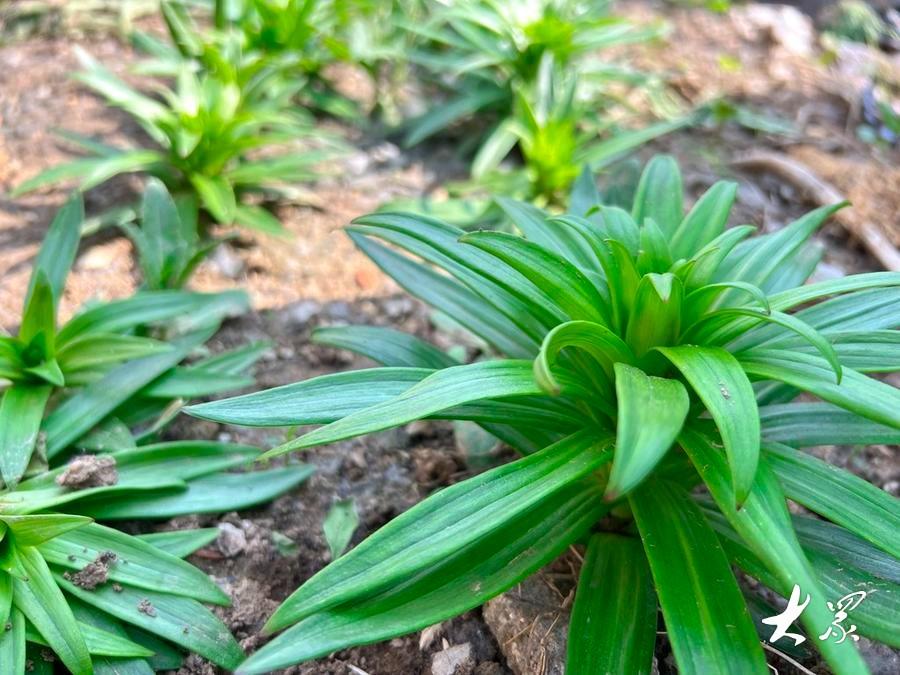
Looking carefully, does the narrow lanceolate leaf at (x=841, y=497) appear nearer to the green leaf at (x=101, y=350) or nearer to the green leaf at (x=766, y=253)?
the green leaf at (x=766, y=253)

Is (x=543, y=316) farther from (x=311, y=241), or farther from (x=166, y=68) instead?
(x=166, y=68)

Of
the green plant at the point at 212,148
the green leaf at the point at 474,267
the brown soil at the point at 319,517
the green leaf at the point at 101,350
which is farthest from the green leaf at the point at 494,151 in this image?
the green leaf at the point at 101,350

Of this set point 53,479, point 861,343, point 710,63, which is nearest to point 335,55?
point 710,63

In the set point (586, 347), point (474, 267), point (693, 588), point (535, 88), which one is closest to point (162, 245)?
point (474, 267)

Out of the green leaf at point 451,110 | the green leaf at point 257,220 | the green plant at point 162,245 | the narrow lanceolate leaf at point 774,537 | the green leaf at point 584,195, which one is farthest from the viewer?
the green leaf at point 451,110

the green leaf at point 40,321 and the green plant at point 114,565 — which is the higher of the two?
the green leaf at point 40,321

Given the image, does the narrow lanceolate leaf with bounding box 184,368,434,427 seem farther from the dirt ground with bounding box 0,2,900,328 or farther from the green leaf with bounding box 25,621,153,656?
the dirt ground with bounding box 0,2,900,328
